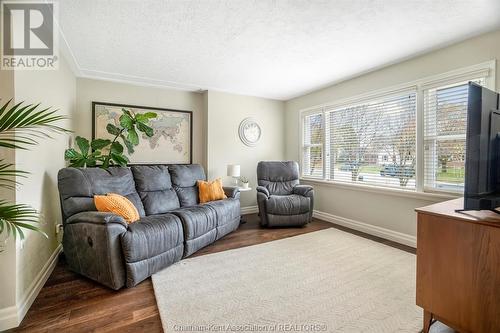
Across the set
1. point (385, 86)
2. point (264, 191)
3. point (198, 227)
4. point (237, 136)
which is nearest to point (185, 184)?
point (198, 227)

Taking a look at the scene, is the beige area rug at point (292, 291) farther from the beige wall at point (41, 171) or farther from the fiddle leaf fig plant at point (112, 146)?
the fiddle leaf fig plant at point (112, 146)

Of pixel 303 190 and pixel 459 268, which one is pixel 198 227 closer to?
pixel 303 190

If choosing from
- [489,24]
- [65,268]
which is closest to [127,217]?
[65,268]

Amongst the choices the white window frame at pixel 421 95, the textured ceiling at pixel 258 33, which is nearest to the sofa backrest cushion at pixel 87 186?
the textured ceiling at pixel 258 33

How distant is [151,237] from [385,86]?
136 inches

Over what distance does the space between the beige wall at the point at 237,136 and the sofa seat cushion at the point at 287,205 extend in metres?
1.13

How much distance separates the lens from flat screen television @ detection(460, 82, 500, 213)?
4.63ft

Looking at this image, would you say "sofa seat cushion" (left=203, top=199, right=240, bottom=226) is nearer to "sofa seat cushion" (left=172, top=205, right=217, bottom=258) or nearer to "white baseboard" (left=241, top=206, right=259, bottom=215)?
"sofa seat cushion" (left=172, top=205, right=217, bottom=258)

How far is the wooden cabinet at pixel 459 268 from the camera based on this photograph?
1.29 meters

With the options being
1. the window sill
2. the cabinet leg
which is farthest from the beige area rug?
the window sill

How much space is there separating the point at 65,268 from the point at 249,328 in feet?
6.80

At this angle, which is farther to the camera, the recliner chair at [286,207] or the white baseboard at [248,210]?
the white baseboard at [248,210]

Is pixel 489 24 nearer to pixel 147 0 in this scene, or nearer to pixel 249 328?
pixel 147 0

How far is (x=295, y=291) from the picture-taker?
2.01 m
